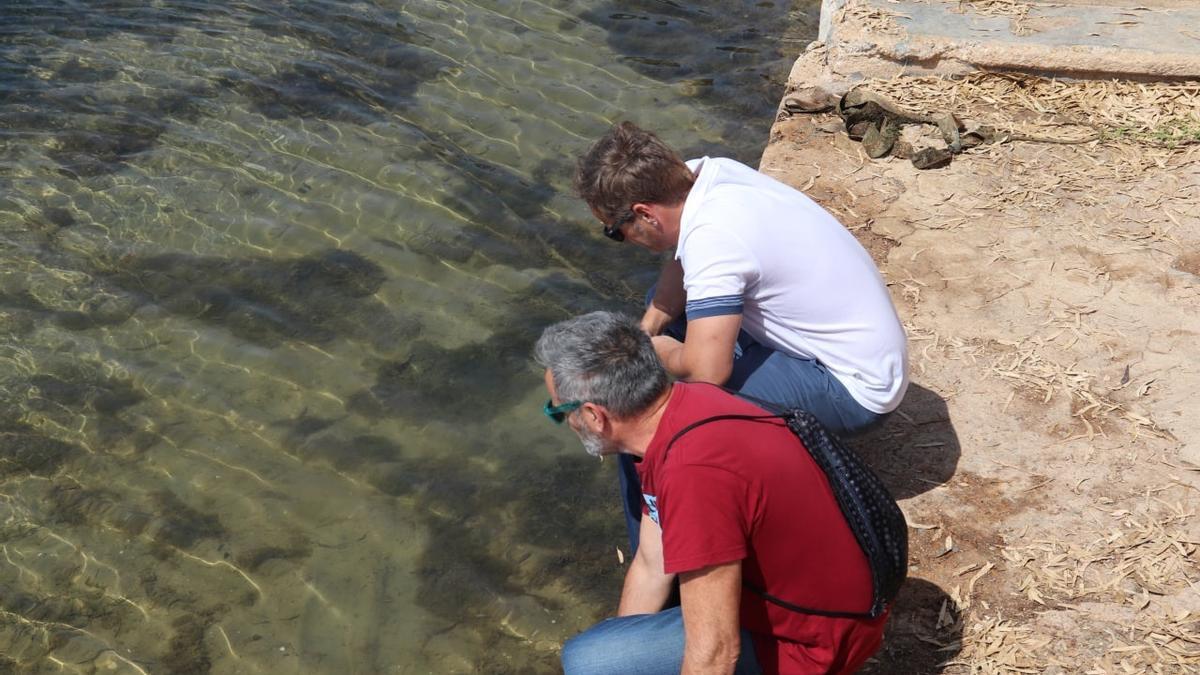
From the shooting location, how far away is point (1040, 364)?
484 centimetres

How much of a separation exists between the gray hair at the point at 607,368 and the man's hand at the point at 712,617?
451 millimetres

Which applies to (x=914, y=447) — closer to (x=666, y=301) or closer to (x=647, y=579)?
(x=666, y=301)

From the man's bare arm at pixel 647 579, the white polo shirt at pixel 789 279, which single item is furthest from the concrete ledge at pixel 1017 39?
the man's bare arm at pixel 647 579

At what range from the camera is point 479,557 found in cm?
470

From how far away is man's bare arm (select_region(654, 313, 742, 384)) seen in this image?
3650 millimetres

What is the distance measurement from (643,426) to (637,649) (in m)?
0.65

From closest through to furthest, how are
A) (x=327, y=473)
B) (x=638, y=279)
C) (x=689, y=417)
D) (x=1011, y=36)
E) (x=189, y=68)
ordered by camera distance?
1. (x=689, y=417)
2. (x=327, y=473)
3. (x=638, y=279)
4. (x=1011, y=36)
5. (x=189, y=68)

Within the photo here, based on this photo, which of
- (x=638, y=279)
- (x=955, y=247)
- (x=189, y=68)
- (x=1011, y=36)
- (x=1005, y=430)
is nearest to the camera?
(x=1005, y=430)

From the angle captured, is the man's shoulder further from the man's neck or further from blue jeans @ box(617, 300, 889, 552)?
blue jeans @ box(617, 300, 889, 552)

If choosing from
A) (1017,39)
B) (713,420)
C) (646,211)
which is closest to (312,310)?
(646,211)

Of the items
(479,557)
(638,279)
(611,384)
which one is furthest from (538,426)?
(611,384)

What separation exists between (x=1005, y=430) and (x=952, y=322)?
764 millimetres

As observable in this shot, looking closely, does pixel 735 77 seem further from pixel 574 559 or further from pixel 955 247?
pixel 574 559

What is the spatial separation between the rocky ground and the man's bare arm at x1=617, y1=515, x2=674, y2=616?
0.82 m
